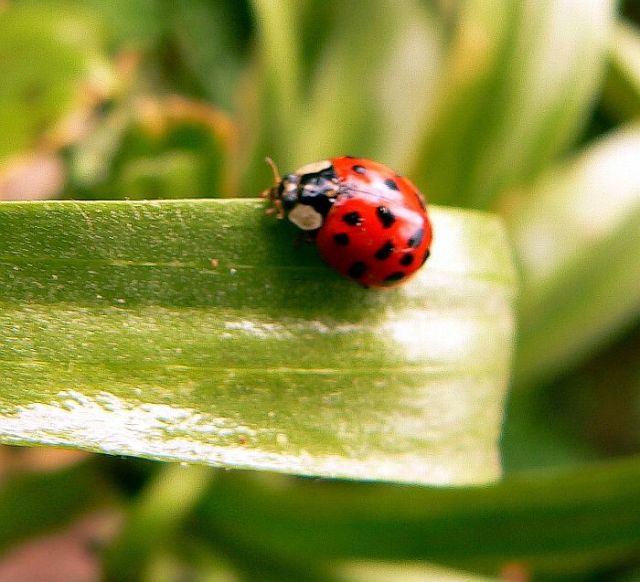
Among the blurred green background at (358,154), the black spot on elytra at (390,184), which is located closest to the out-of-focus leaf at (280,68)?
the blurred green background at (358,154)

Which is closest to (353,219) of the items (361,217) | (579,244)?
(361,217)

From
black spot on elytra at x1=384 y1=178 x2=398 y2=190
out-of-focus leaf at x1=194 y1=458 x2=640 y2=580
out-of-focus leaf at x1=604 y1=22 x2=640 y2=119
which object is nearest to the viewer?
black spot on elytra at x1=384 y1=178 x2=398 y2=190

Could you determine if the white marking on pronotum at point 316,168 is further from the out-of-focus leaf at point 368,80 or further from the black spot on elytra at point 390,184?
the out-of-focus leaf at point 368,80

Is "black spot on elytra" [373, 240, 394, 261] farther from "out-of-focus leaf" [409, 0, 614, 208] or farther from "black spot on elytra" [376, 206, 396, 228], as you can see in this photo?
"out-of-focus leaf" [409, 0, 614, 208]

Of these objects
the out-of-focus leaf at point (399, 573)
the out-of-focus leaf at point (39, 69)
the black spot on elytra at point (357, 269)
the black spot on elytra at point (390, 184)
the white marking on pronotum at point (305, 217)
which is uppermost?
the black spot on elytra at point (390, 184)

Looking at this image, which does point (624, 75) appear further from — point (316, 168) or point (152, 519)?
point (152, 519)

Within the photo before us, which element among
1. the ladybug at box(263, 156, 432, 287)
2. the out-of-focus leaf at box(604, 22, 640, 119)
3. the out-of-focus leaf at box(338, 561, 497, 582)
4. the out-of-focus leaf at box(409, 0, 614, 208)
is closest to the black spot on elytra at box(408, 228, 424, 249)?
the ladybug at box(263, 156, 432, 287)

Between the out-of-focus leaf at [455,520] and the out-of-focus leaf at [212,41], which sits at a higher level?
the out-of-focus leaf at [212,41]
